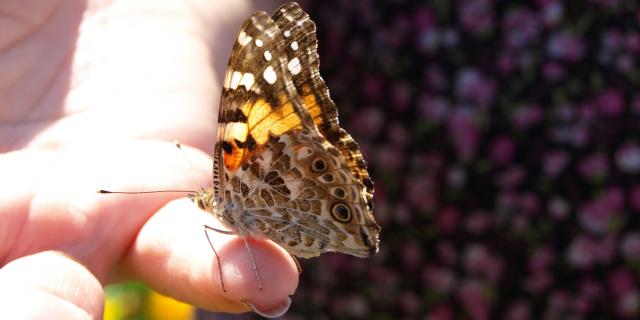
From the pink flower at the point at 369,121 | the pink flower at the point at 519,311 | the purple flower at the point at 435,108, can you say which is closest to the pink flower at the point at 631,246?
the pink flower at the point at 519,311

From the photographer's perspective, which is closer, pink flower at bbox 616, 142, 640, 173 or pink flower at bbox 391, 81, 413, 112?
pink flower at bbox 616, 142, 640, 173

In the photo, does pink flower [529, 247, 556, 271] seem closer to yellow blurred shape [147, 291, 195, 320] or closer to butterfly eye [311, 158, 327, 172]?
butterfly eye [311, 158, 327, 172]

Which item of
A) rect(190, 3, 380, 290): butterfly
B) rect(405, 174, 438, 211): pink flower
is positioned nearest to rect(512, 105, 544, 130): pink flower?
rect(405, 174, 438, 211): pink flower

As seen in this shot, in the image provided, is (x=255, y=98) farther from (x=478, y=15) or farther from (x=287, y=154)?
(x=478, y=15)

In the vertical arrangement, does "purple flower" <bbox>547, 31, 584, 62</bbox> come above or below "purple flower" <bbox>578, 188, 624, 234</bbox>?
above

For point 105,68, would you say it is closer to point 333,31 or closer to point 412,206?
point 333,31

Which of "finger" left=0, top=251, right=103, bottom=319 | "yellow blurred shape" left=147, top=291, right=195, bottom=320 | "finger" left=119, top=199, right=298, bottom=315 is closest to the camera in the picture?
"finger" left=0, top=251, right=103, bottom=319

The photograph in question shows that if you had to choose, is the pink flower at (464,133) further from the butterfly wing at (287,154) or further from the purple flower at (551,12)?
the butterfly wing at (287,154)

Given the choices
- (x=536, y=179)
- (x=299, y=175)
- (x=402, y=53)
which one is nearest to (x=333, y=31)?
(x=402, y=53)

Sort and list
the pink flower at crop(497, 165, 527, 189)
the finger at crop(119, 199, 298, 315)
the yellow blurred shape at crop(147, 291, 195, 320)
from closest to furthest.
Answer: the finger at crop(119, 199, 298, 315) < the pink flower at crop(497, 165, 527, 189) < the yellow blurred shape at crop(147, 291, 195, 320)

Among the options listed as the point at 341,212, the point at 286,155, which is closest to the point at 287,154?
the point at 286,155
